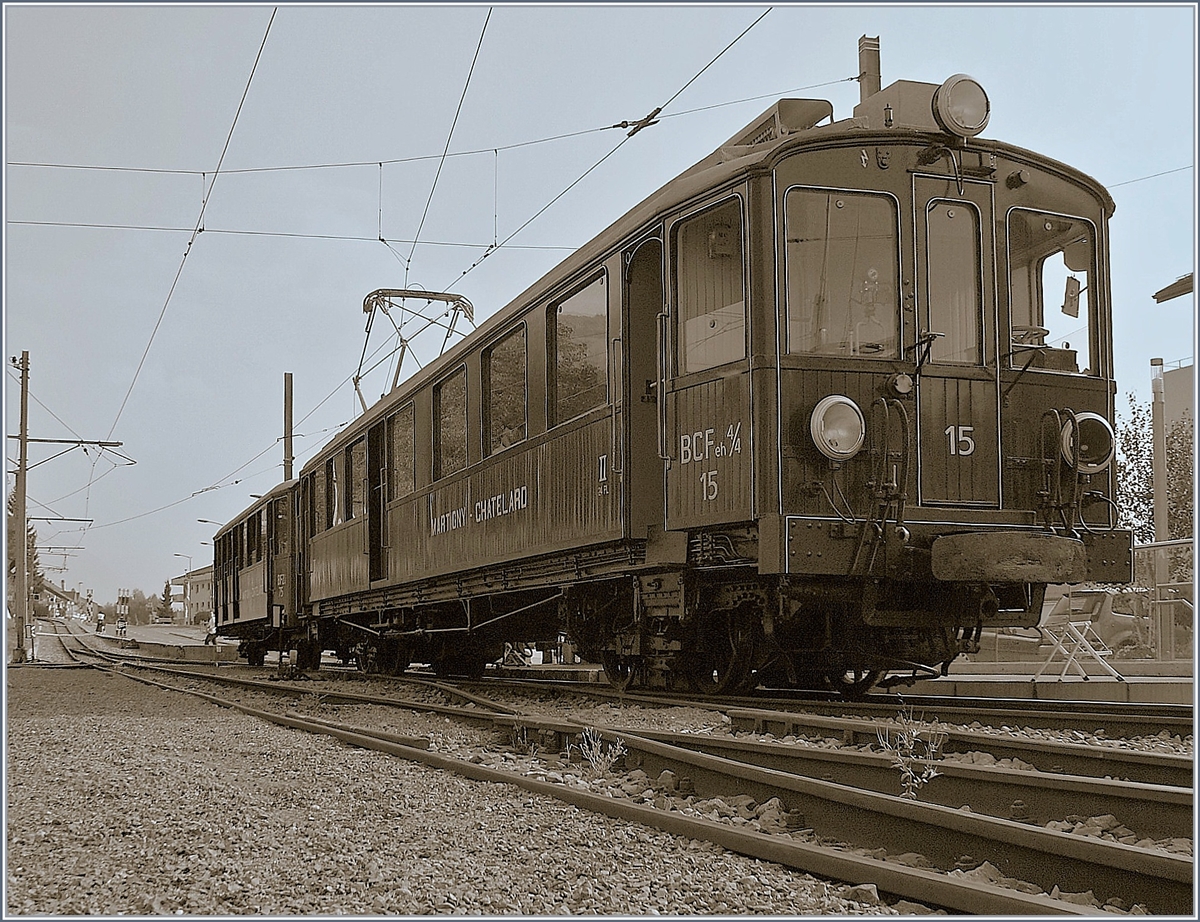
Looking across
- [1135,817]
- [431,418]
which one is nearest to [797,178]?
[1135,817]

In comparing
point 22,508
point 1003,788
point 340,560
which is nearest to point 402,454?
point 340,560

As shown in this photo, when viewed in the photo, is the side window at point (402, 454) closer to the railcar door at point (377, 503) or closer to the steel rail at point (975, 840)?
the railcar door at point (377, 503)

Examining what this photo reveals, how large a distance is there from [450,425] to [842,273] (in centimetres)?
546

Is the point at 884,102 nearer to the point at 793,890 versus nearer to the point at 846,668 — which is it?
the point at 846,668

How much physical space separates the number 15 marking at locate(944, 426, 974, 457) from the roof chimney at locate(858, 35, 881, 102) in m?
2.86

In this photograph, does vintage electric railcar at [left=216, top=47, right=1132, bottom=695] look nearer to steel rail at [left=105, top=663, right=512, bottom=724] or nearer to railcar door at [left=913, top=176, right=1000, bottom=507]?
railcar door at [left=913, top=176, right=1000, bottom=507]

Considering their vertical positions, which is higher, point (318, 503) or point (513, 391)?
point (513, 391)

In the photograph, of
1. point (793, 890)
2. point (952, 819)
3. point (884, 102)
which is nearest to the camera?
point (793, 890)

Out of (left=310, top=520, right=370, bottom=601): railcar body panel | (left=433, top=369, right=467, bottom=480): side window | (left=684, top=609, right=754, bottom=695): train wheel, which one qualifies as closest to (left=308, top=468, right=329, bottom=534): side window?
(left=310, top=520, right=370, bottom=601): railcar body panel

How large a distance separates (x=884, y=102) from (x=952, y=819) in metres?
5.22

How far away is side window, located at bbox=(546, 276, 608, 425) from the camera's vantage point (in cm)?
847

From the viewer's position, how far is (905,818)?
13.0ft

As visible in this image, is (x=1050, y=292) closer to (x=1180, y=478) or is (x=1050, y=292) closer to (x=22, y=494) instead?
(x=1180, y=478)

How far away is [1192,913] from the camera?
303cm
